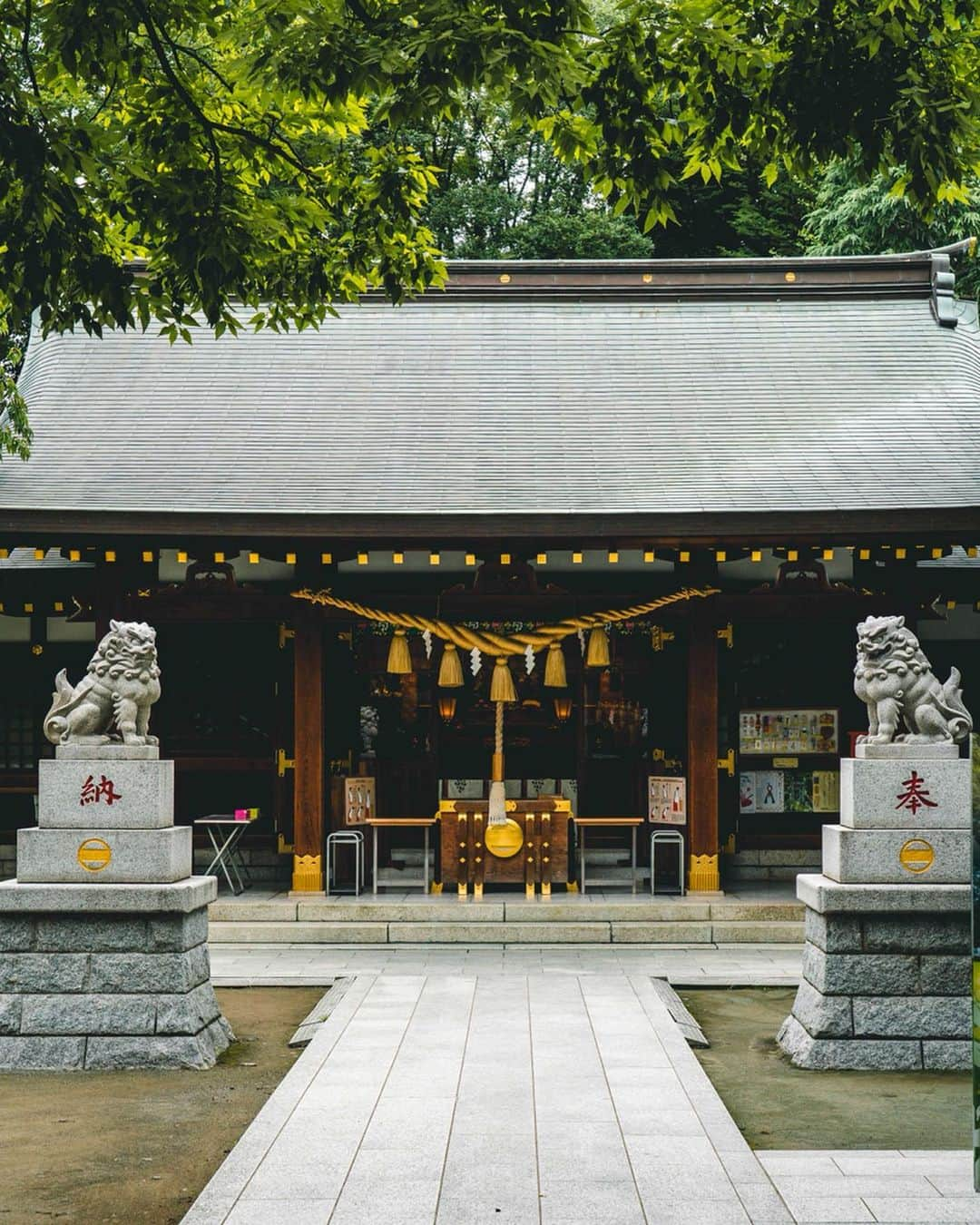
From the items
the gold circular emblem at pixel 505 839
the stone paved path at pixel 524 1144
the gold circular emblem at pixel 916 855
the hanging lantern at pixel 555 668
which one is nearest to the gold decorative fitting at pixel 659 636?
the hanging lantern at pixel 555 668

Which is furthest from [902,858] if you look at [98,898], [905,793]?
[98,898]

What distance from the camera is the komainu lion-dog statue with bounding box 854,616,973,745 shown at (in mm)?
8172

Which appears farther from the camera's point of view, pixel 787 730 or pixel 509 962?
pixel 787 730

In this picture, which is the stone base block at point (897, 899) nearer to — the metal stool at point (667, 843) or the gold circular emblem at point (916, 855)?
the gold circular emblem at point (916, 855)

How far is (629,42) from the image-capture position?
21.7 ft

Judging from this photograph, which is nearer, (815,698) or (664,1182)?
(664,1182)

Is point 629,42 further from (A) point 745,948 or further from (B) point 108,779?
(A) point 745,948

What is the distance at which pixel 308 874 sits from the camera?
12984mm

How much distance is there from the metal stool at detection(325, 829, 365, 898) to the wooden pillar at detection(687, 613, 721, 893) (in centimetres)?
324

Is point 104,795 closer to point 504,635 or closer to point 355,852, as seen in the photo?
point 355,852

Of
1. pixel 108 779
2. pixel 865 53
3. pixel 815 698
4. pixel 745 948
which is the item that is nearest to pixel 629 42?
pixel 865 53

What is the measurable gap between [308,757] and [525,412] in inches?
192

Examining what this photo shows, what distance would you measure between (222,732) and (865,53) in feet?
33.5

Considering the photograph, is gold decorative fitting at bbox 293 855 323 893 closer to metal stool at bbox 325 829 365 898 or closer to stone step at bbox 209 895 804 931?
metal stool at bbox 325 829 365 898
